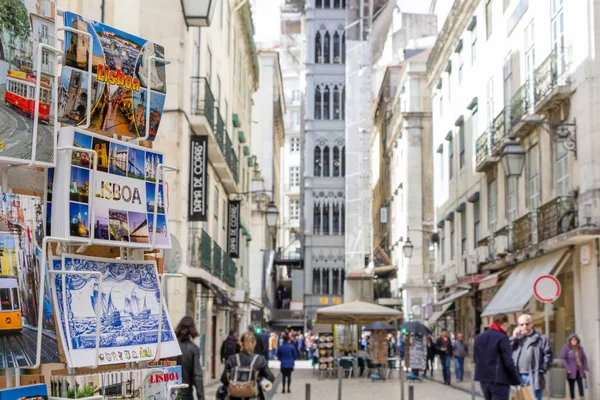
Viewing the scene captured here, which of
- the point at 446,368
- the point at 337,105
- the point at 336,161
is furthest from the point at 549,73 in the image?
the point at 337,105

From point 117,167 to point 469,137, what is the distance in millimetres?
29405

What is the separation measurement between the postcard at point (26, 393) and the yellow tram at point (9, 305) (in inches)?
12.6

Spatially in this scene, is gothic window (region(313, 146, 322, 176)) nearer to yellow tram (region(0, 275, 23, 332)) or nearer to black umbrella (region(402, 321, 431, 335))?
black umbrella (region(402, 321, 431, 335))

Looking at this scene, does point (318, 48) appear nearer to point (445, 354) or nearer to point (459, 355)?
point (445, 354)

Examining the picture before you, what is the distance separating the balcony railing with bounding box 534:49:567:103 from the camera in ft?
71.7

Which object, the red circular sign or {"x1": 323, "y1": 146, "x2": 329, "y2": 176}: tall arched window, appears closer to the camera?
the red circular sign

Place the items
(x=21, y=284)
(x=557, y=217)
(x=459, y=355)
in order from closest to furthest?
(x=21, y=284) → (x=557, y=217) → (x=459, y=355)

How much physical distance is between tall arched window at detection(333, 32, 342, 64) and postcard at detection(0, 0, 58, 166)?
77978 millimetres

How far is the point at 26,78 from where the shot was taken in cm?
448

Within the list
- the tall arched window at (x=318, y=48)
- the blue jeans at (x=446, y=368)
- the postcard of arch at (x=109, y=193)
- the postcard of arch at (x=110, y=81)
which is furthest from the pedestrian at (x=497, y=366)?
the tall arched window at (x=318, y=48)

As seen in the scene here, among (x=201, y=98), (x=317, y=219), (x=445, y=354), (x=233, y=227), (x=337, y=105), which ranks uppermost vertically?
(x=337, y=105)

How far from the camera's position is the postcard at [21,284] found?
4.28m

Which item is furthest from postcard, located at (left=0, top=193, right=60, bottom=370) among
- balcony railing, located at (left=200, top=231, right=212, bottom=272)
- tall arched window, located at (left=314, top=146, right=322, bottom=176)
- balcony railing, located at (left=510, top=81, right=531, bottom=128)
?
tall arched window, located at (left=314, top=146, right=322, bottom=176)

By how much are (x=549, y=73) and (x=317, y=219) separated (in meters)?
58.1
